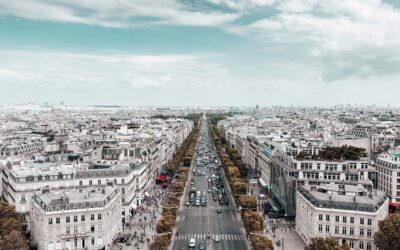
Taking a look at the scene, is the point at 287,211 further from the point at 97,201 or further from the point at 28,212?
the point at 28,212

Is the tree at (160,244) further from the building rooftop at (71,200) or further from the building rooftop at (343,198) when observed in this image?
the building rooftop at (343,198)

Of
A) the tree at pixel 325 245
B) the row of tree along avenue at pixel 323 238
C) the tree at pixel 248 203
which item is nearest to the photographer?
the tree at pixel 325 245

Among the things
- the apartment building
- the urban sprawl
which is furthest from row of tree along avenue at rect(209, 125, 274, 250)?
the apartment building

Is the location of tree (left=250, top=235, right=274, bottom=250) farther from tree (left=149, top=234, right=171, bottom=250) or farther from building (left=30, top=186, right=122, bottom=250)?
building (left=30, top=186, right=122, bottom=250)

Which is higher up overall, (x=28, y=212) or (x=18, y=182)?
(x=18, y=182)

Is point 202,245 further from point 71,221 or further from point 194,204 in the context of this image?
point 194,204

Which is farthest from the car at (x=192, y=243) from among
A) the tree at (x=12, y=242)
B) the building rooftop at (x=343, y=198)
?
the tree at (x=12, y=242)

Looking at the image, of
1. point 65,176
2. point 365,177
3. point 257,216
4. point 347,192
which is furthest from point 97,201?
point 365,177
